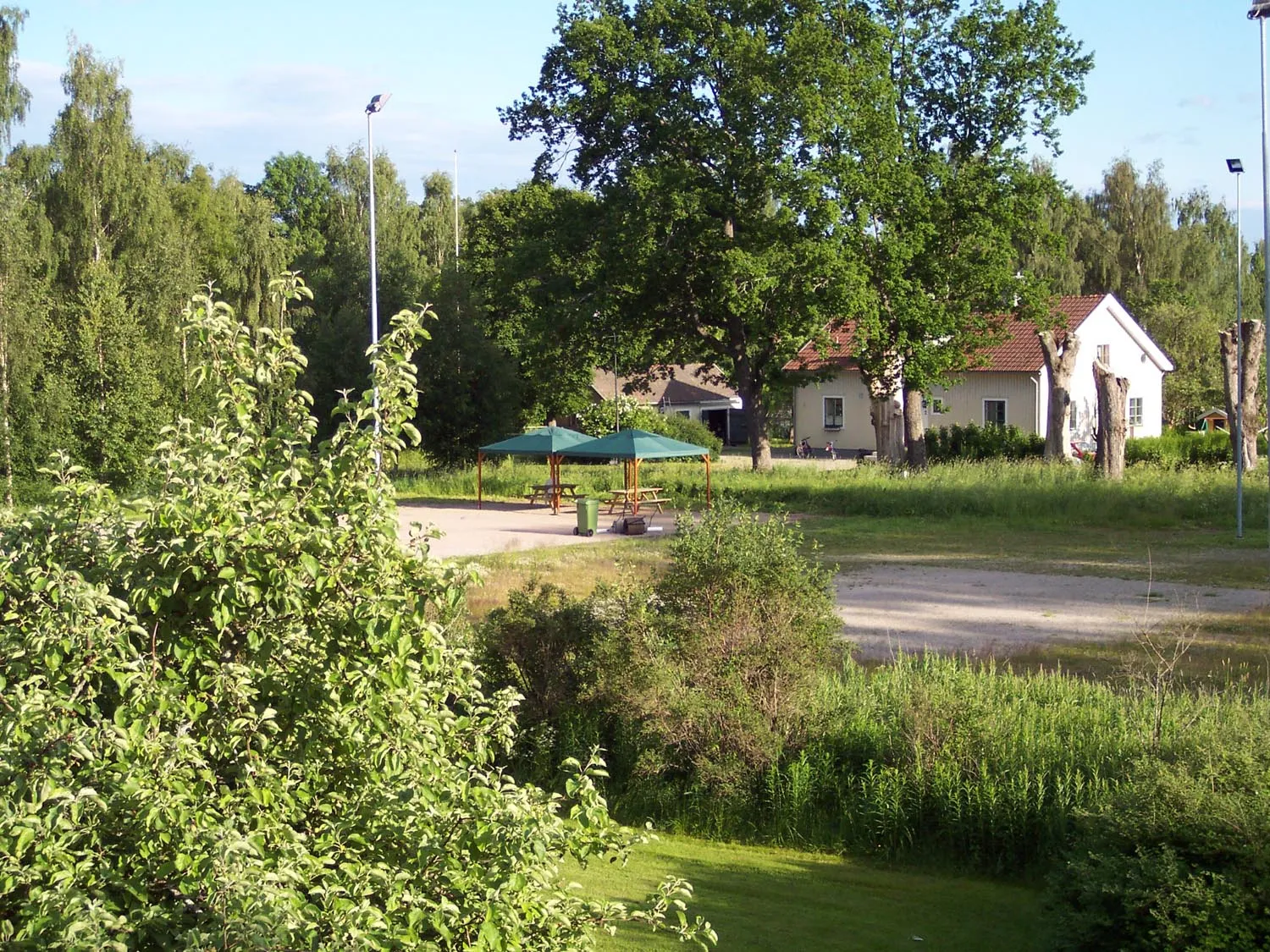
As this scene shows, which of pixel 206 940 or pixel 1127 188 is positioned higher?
pixel 1127 188

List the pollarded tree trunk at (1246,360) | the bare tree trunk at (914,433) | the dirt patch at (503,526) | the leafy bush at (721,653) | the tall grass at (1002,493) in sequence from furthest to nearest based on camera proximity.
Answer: the bare tree trunk at (914,433) → the pollarded tree trunk at (1246,360) → the tall grass at (1002,493) → the dirt patch at (503,526) → the leafy bush at (721,653)

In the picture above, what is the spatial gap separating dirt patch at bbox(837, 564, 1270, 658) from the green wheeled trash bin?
26.2 feet

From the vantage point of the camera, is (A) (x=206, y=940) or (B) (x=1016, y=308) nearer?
(A) (x=206, y=940)

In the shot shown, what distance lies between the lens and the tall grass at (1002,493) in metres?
26.7

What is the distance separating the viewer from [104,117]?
42.0 meters

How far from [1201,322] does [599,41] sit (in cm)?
3187

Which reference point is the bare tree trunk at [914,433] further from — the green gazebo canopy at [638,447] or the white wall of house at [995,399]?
the green gazebo canopy at [638,447]

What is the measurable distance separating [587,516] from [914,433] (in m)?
14.7

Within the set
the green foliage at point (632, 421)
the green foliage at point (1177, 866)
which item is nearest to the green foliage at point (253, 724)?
the green foliage at point (1177, 866)

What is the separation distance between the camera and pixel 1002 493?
94.5 ft

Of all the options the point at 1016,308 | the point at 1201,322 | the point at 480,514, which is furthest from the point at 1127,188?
the point at 480,514

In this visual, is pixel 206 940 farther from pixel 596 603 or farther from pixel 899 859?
pixel 596 603

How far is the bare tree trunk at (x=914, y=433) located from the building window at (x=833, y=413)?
14495 millimetres

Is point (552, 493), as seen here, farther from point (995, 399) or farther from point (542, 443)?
point (995, 399)
